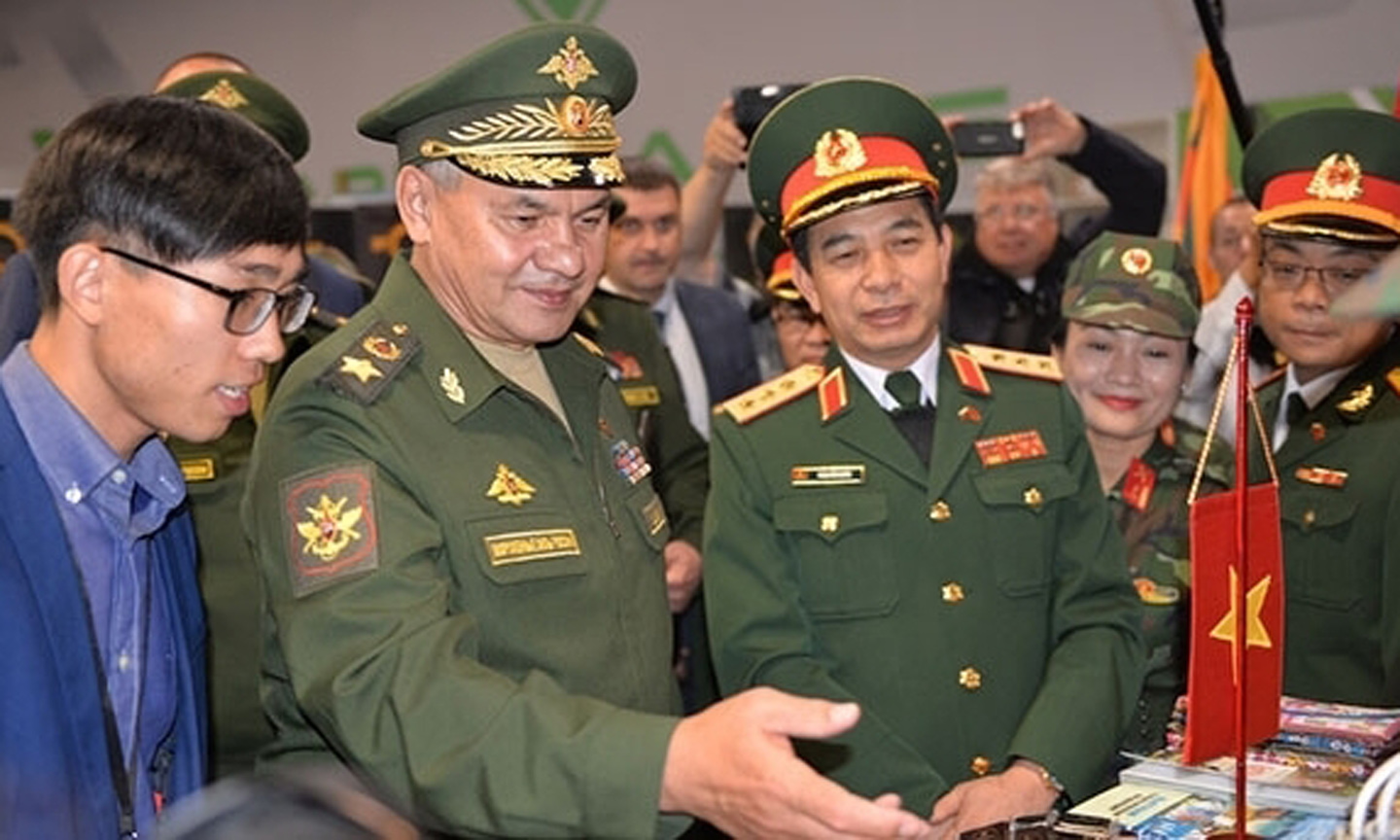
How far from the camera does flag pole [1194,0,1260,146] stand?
3.36 meters

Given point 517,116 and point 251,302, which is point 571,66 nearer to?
point 517,116

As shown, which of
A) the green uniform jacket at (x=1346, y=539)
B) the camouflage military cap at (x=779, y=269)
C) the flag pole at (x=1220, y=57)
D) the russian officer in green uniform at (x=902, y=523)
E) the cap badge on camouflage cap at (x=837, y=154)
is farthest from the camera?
the camouflage military cap at (x=779, y=269)

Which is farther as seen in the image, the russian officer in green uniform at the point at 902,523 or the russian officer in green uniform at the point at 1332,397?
the russian officer in green uniform at the point at 1332,397

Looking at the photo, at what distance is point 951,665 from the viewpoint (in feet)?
8.09

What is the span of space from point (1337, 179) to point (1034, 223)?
185 centimetres

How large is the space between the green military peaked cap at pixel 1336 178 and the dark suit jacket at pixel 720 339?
5.67 feet

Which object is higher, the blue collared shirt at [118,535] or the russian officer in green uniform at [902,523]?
the blue collared shirt at [118,535]

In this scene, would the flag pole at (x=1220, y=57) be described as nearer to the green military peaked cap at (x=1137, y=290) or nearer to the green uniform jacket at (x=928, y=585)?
the green military peaked cap at (x=1137, y=290)

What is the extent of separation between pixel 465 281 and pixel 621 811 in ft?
2.52

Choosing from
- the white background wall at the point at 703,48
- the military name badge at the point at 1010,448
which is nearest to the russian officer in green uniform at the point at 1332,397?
the military name badge at the point at 1010,448

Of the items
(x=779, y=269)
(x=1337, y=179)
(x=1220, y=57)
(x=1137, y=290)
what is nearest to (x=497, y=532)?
(x=1137, y=290)

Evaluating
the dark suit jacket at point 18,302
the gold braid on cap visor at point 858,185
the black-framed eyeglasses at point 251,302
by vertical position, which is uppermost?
the dark suit jacket at point 18,302

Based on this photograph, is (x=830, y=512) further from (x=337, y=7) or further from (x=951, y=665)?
(x=337, y=7)

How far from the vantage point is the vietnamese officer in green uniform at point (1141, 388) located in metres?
2.95
